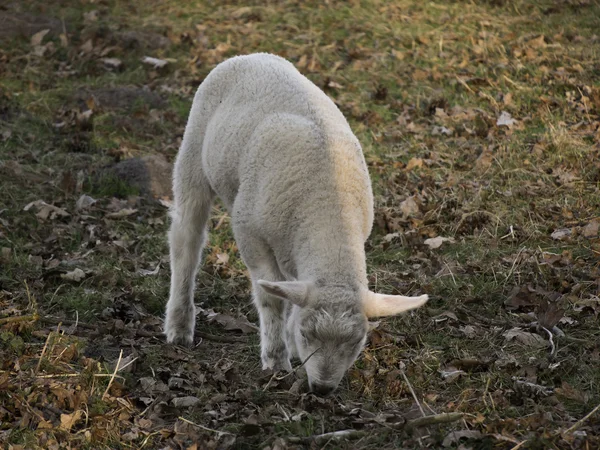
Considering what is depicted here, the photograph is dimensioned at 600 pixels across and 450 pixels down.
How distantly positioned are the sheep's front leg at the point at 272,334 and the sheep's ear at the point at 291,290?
778 mm

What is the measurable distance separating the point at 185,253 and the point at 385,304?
88.1 inches

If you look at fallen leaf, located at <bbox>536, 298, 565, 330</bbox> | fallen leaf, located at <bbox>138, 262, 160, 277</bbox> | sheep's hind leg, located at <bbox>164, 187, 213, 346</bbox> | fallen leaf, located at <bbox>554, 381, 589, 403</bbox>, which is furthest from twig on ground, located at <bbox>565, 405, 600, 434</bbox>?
fallen leaf, located at <bbox>138, 262, 160, 277</bbox>

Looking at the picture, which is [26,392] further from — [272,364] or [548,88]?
[548,88]

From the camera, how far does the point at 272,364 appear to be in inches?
231

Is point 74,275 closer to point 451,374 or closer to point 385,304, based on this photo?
point 385,304

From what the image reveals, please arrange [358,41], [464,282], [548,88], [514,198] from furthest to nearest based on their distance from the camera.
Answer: [358,41], [548,88], [514,198], [464,282]

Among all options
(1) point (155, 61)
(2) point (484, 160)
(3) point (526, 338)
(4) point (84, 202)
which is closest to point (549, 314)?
(3) point (526, 338)

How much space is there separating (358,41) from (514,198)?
5.28 meters

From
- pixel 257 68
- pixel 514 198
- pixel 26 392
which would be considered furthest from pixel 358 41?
pixel 26 392

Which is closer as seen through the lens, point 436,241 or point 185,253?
point 185,253

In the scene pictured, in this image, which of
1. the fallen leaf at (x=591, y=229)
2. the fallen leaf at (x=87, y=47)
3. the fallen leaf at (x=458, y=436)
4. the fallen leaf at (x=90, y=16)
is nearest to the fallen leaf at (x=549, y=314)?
the fallen leaf at (x=591, y=229)

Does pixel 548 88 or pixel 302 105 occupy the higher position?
pixel 302 105

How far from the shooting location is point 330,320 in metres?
5.09

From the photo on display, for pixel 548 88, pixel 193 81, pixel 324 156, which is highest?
pixel 324 156
